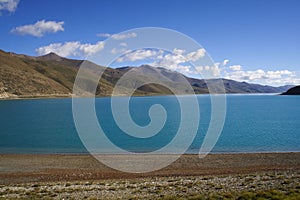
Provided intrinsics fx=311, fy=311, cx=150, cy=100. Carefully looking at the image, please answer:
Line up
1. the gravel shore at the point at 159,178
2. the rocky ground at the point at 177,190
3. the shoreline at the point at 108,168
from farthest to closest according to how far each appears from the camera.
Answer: the shoreline at the point at 108,168
the gravel shore at the point at 159,178
the rocky ground at the point at 177,190

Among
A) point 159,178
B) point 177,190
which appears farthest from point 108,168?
point 177,190

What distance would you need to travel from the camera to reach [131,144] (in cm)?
4719

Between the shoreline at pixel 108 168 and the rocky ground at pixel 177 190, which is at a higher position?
the rocky ground at pixel 177 190

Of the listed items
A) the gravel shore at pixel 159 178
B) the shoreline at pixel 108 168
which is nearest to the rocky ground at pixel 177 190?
the gravel shore at pixel 159 178

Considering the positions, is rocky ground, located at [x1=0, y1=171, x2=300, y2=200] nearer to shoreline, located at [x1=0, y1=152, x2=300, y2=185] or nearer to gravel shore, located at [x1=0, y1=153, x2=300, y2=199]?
gravel shore, located at [x1=0, y1=153, x2=300, y2=199]

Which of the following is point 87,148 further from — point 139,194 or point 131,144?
point 139,194

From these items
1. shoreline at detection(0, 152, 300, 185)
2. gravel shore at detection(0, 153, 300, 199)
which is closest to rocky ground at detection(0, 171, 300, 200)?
gravel shore at detection(0, 153, 300, 199)

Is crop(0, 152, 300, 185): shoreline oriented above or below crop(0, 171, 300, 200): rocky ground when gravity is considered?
below

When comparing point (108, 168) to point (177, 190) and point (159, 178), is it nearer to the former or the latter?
point (159, 178)

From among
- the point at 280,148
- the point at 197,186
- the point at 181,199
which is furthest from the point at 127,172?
the point at 280,148

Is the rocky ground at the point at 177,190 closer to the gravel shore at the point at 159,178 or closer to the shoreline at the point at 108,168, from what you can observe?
the gravel shore at the point at 159,178

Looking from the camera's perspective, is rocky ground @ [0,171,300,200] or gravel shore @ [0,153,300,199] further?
gravel shore @ [0,153,300,199]

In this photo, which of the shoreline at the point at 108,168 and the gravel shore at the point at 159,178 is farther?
the shoreline at the point at 108,168

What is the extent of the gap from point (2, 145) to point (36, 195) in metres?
36.3
